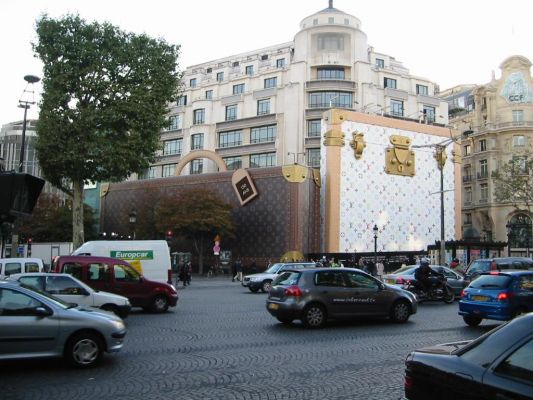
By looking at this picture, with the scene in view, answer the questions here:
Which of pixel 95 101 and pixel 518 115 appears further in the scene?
pixel 518 115

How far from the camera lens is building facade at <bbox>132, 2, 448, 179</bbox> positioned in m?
60.3

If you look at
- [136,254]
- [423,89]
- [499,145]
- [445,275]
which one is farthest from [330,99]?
[136,254]

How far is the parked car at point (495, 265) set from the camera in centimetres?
2234

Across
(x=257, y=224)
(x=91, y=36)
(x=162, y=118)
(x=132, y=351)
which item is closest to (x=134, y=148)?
(x=162, y=118)

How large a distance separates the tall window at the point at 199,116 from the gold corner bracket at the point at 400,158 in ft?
91.7

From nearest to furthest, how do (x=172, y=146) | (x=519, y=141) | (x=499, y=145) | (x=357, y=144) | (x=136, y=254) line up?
(x=136, y=254)
(x=357, y=144)
(x=519, y=141)
(x=499, y=145)
(x=172, y=146)

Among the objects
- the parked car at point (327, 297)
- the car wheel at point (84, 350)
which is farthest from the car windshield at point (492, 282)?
the car wheel at point (84, 350)

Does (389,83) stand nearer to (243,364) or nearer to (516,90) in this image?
(516,90)

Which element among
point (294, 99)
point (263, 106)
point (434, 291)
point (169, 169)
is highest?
point (263, 106)

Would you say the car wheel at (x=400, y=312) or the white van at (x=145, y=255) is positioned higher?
the white van at (x=145, y=255)

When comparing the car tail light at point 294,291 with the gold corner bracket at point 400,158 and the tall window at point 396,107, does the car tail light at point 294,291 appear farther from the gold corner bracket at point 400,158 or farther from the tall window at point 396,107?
the tall window at point 396,107

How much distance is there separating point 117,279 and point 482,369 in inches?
557

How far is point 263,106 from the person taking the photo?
64.2 m

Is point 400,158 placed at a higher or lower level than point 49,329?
higher
